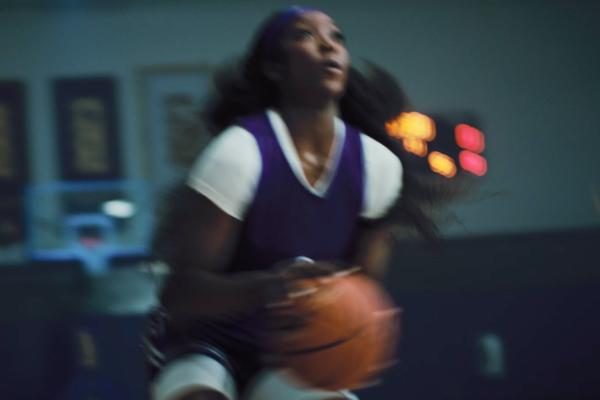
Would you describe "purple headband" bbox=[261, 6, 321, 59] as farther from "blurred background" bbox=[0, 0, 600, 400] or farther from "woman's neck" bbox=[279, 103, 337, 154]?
"blurred background" bbox=[0, 0, 600, 400]

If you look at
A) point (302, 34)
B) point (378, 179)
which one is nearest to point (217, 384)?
point (378, 179)

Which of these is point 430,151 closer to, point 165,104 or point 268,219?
point 165,104

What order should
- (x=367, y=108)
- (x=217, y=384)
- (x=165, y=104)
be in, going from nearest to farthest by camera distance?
1. (x=217, y=384)
2. (x=367, y=108)
3. (x=165, y=104)

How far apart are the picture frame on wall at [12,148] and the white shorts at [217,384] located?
546 centimetres

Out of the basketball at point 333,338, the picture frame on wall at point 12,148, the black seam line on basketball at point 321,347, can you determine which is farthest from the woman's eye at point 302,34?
the picture frame on wall at point 12,148

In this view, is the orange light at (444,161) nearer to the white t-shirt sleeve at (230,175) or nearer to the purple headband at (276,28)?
the purple headband at (276,28)

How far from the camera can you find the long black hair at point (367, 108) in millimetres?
2895

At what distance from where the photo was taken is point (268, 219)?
102 inches

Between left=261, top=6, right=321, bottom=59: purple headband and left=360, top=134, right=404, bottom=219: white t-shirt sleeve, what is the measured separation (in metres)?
0.28

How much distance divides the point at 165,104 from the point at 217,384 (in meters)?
5.48

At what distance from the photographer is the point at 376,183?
2.75 m

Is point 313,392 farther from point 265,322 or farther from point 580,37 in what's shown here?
point 580,37

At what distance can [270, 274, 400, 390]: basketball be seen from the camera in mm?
2512

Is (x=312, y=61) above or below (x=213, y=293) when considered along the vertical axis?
above
